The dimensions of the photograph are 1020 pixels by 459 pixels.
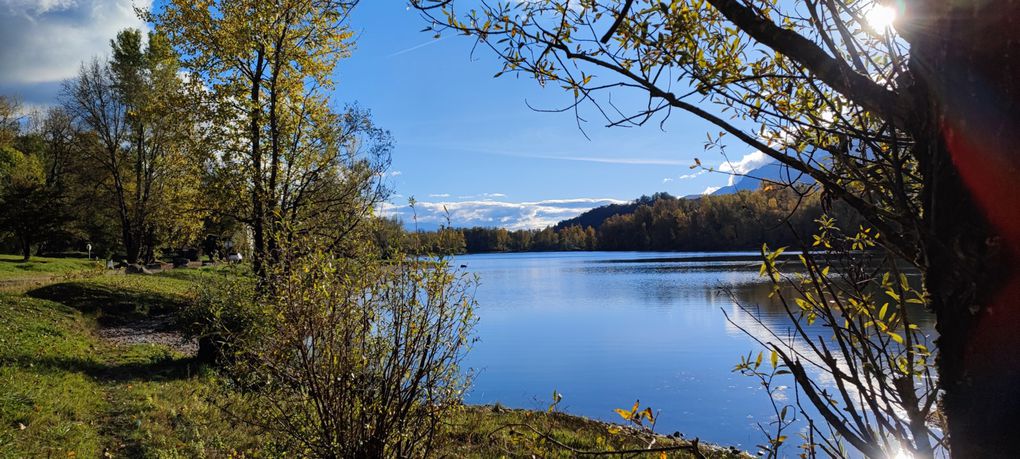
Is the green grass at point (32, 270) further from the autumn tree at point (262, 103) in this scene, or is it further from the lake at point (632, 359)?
the lake at point (632, 359)

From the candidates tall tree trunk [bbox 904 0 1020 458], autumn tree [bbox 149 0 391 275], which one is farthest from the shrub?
autumn tree [bbox 149 0 391 275]

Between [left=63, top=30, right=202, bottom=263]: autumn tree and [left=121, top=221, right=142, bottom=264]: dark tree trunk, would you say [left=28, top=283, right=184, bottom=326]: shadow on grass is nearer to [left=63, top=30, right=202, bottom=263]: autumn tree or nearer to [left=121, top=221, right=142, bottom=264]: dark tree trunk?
[left=63, top=30, right=202, bottom=263]: autumn tree

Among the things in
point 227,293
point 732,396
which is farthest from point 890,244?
point 732,396

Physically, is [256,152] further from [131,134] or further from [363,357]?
[131,134]

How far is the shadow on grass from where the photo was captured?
16.0 m

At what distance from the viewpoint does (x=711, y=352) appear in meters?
18.9

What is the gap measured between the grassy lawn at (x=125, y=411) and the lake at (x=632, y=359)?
1.37 m

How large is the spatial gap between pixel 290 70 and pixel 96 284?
444 inches

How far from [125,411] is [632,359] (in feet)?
46.8

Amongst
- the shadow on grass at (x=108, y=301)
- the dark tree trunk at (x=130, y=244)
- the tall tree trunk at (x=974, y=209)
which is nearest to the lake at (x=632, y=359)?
the tall tree trunk at (x=974, y=209)

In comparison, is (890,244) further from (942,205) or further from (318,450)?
(318,450)

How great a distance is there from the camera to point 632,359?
1833cm

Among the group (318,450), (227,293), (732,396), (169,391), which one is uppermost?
(227,293)

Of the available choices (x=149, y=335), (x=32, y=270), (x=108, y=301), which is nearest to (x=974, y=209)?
(x=149, y=335)
